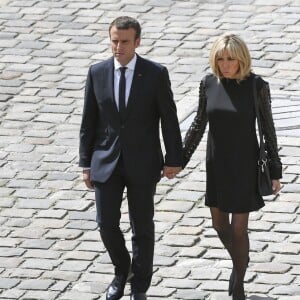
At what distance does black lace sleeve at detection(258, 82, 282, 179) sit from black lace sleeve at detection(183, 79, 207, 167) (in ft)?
1.39

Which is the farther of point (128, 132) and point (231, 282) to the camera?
point (231, 282)

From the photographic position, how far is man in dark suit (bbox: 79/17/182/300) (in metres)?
8.43

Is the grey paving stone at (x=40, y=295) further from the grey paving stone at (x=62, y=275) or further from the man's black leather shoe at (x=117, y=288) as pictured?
the man's black leather shoe at (x=117, y=288)

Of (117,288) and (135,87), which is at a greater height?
(135,87)

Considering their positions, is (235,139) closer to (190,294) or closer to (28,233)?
(190,294)

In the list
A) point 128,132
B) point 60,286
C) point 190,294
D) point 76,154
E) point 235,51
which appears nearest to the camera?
point 235,51

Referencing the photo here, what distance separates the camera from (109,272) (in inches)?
367

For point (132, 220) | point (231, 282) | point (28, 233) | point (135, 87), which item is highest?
A: point (135, 87)

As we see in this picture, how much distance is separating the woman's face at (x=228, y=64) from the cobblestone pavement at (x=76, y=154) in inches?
63.1

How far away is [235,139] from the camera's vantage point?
848cm

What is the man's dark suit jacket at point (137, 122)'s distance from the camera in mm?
8430

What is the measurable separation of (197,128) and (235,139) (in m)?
0.35

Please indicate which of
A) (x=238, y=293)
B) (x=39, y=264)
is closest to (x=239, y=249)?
(x=238, y=293)

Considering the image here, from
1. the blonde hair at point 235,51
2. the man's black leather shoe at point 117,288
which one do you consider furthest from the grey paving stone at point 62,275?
the blonde hair at point 235,51
